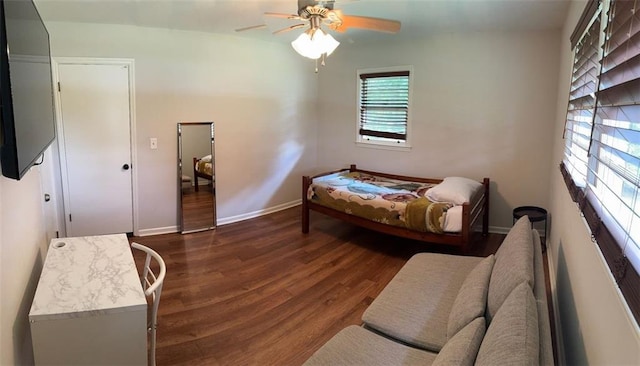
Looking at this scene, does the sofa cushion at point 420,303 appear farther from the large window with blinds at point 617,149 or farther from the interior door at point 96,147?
the interior door at point 96,147

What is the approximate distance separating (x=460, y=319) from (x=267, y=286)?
1.89 meters

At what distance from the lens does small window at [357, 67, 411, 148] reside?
4.88 metres

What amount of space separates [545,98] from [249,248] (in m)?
3.50

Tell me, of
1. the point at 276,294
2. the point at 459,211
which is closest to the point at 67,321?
the point at 276,294

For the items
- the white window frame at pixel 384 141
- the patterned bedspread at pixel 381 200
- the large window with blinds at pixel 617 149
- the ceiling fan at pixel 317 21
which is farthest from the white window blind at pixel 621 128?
the white window frame at pixel 384 141

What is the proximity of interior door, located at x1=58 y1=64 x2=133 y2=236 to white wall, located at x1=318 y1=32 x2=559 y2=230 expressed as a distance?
9.80ft

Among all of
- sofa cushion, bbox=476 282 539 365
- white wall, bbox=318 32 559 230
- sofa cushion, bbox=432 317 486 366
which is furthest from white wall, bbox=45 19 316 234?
sofa cushion, bbox=476 282 539 365

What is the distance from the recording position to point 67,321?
1.42 m

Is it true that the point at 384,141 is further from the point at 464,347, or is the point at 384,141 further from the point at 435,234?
the point at 464,347

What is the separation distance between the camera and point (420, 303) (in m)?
2.07

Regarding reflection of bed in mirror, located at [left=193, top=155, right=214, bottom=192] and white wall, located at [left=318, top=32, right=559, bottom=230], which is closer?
white wall, located at [left=318, top=32, right=559, bottom=230]

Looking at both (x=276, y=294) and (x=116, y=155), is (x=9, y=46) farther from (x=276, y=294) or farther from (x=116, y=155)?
(x=116, y=155)

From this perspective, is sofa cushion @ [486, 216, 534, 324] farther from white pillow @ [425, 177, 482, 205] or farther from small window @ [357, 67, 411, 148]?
small window @ [357, 67, 411, 148]

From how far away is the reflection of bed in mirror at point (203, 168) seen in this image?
4547 millimetres
